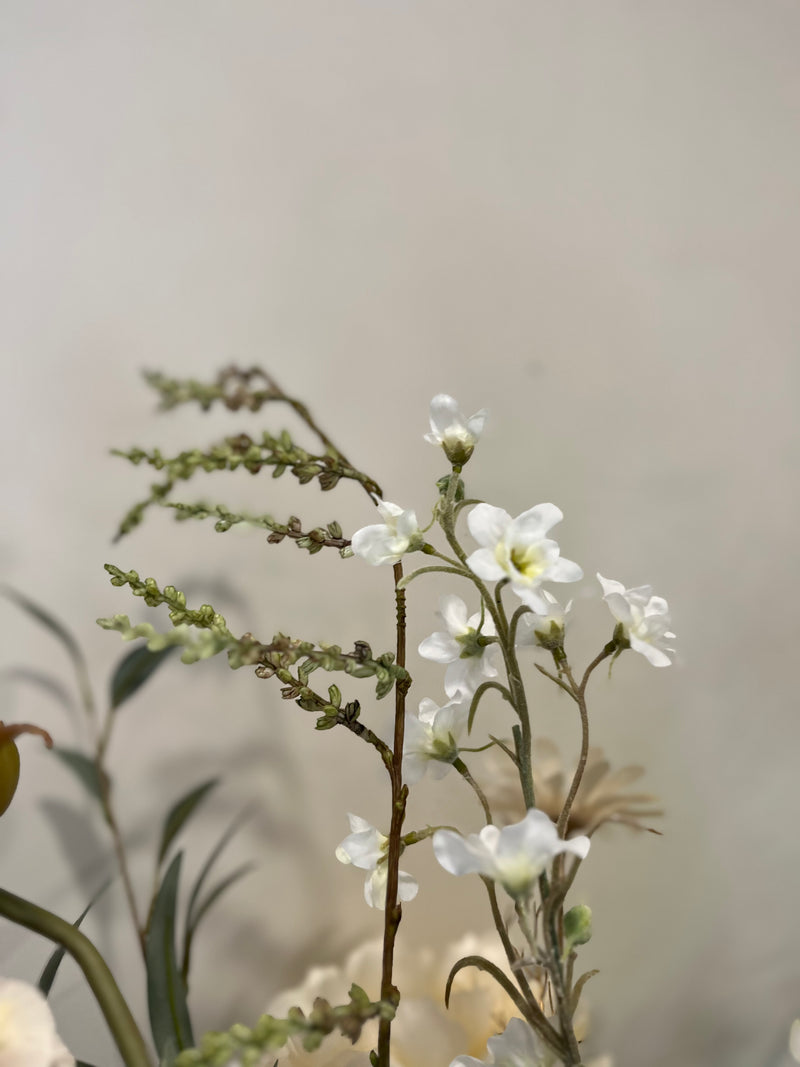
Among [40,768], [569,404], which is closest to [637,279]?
[569,404]

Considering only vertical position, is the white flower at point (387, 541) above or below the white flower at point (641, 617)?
below

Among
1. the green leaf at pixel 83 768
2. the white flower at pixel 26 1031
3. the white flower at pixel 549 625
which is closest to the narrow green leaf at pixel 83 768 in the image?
the green leaf at pixel 83 768

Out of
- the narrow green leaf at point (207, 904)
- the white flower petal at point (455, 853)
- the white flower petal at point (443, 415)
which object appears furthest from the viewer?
the narrow green leaf at point (207, 904)

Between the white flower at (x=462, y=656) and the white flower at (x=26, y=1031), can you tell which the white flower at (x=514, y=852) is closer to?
the white flower at (x=462, y=656)

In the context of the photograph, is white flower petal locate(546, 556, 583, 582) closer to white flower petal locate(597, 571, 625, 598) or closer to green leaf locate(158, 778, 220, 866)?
white flower petal locate(597, 571, 625, 598)

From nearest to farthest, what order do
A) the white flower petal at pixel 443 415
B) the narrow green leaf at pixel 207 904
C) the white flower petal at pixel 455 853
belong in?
the white flower petal at pixel 455 853 → the white flower petal at pixel 443 415 → the narrow green leaf at pixel 207 904

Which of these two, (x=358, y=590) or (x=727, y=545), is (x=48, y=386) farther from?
(x=727, y=545)
